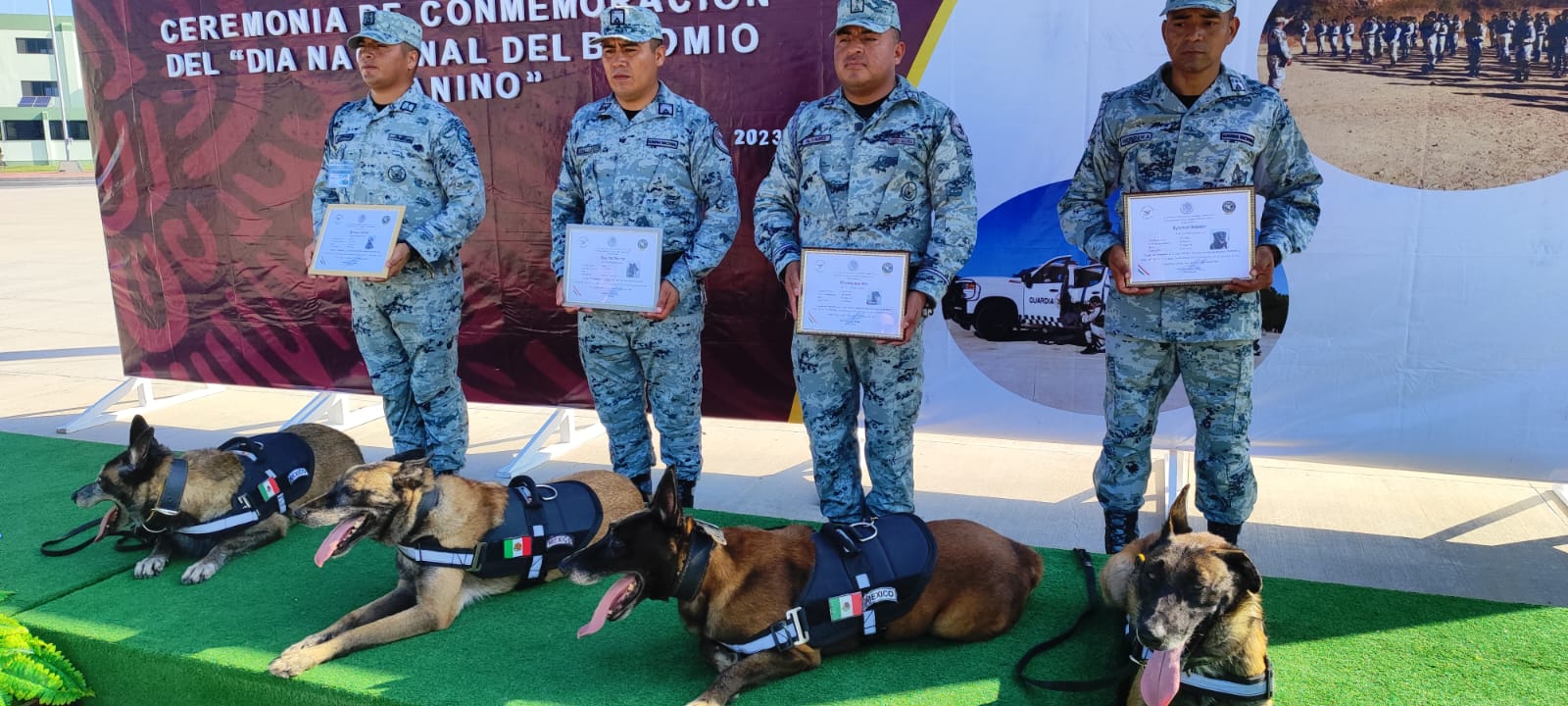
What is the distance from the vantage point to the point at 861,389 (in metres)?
3.48

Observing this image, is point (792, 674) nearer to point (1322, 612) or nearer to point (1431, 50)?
point (1322, 612)

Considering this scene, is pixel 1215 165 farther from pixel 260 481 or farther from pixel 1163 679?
pixel 260 481

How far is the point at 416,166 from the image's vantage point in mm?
3848

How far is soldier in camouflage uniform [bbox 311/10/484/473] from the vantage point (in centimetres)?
379

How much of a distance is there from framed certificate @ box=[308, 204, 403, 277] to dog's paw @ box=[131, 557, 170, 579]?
122 cm

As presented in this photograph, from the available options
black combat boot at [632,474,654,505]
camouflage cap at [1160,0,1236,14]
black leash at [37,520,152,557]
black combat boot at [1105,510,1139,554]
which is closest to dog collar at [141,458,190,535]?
black leash at [37,520,152,557]

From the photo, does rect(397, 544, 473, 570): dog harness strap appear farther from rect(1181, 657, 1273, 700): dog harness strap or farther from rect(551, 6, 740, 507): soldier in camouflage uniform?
rect(1181, 657, 1273, 700): dog harness strap

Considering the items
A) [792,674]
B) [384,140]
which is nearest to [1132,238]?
[792,674]

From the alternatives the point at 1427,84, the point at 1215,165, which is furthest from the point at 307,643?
the point at 1427,84

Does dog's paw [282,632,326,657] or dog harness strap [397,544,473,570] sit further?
dog harness strap [397,544,473,570]

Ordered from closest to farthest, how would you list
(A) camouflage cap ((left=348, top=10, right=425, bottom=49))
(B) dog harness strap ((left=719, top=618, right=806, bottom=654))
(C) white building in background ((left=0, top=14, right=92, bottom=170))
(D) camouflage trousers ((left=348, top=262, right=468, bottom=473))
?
(B) dog harness strap ((left=719, top=618, right=806, bottom=654))
(A) camouflage cap ((left=348, top=10, right=425, bottom=49))
(D) camouflage trousers ((left=348, top=262, right=468, bottom=473))
(C) white building in background ((left=0, top=14, right=92, bottom=170))

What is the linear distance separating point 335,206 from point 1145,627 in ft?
11.4

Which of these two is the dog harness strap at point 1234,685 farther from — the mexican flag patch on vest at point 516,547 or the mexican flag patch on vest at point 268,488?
the mexican flag patch on vest at point 268,488

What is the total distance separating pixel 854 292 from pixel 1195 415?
1.22 metres
